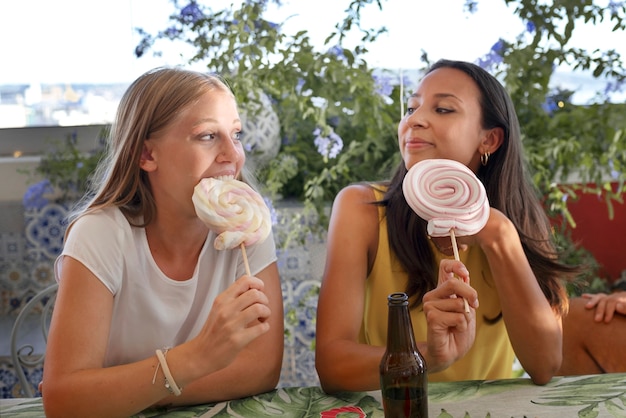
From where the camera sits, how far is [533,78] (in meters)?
3.27

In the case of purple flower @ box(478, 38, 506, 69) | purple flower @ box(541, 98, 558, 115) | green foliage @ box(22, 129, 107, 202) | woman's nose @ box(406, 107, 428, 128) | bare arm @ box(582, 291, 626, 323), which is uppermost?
purple flower @ box(478, 38, 506, 69)

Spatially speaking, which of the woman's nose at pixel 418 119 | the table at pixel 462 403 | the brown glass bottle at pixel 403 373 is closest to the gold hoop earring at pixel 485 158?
the woman's nose at pixel 418 119

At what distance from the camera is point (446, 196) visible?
164cm

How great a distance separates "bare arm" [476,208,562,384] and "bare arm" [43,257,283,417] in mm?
581

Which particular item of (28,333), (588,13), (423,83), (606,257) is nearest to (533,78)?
(588,13)

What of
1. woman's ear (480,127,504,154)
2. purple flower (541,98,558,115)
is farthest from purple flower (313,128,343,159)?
woman's ear (480,127,504,154)

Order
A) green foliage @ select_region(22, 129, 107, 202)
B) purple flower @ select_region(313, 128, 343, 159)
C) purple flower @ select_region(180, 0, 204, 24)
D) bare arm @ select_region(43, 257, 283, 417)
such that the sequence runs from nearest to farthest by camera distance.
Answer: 1. bare arm @ select_region(43, 257, 283, 417)
2. purple flower @ select_region(313, 128, 343, 159)
3. purple flower @ select_region(180, 0, 204, 24)
4. green foliage @ select_region(22, 129, 107, 202)

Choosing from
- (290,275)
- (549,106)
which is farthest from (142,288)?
(549,106)

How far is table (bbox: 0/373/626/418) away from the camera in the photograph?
1523 mm

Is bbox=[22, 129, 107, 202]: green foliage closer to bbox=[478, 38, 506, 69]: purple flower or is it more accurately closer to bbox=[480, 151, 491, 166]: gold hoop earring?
bbox=[478, 38, 506, 69]: purple flower

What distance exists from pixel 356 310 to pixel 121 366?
23.0 inches

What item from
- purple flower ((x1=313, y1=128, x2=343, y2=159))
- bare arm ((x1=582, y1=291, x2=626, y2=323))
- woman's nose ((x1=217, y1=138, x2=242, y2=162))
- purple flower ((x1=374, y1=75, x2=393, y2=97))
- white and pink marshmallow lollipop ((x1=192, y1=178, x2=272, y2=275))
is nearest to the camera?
white and pink marshmallow lollipop ((x1=192, y1=178, x2=272, y2=275))

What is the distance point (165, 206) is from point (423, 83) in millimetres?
732

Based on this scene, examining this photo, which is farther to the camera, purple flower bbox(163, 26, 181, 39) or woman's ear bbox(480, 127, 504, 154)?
purple flower bbox(163, 26, 181, 39)
